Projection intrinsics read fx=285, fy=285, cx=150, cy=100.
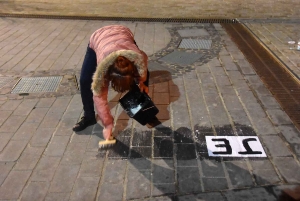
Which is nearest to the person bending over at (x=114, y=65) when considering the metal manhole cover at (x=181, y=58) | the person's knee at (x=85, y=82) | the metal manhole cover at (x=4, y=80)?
the person's knee at (x=85, y=82)

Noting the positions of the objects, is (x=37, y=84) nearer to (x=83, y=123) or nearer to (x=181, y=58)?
(x=83, y=123)

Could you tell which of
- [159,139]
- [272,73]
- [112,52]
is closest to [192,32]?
[272,73]

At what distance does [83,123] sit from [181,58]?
3156 mm

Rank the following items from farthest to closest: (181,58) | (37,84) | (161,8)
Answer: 1. (161,8)
2. (181,58)
3. (37,84)

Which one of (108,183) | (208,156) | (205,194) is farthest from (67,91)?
(205,194)

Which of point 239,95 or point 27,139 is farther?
point 239,95

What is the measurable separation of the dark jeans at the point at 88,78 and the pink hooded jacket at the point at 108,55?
0.17 metres

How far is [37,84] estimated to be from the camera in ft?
18.1

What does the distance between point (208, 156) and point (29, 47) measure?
5.73 metres

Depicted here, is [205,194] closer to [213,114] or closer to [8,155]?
[213,114]

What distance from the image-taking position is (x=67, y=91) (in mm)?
5273

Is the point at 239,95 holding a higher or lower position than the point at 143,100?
lower

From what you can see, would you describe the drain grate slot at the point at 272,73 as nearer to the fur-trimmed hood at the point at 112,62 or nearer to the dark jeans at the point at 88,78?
the dark jeans at the point at 88,78

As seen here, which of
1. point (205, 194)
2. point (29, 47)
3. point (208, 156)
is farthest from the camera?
point (29, 47)
